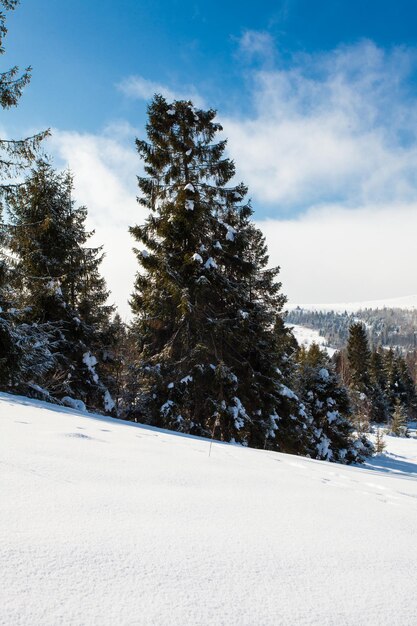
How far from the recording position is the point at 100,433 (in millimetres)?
4531

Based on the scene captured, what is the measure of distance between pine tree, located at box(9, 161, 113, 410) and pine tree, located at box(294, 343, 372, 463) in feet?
40.7

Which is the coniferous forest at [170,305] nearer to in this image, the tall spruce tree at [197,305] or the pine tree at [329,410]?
the tall spruce tree at [197,305]

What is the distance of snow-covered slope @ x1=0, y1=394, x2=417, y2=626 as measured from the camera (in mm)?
1286

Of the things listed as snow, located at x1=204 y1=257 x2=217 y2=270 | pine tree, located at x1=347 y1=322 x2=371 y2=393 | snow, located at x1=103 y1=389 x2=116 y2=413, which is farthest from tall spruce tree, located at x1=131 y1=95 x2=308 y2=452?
pine tree, located at x1=347 y1=322 x2=371 y2=393

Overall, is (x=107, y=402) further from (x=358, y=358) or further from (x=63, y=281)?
(x=358, y=358)

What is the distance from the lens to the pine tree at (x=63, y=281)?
500 inches

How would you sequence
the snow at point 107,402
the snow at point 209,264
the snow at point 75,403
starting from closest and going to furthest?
1. the snow at point 75,403
2. the snow at point 209,264
3. the snow at point 107,402

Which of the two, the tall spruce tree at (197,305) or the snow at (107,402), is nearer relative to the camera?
the tall spruce tree at (197,305)

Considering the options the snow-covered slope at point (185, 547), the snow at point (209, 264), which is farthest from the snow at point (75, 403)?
the snow-covered slope at point (185, 547)

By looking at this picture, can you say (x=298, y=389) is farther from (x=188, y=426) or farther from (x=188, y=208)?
(x=188, y=208)

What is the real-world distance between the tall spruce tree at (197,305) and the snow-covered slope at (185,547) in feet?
27.1

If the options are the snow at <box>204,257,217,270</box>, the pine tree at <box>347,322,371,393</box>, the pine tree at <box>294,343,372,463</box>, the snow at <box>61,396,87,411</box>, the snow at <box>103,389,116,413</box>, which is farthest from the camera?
the pine tree at <box>347,322,371,393</box>

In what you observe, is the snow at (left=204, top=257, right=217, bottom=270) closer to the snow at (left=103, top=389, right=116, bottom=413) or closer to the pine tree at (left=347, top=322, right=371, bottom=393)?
the snow at (left=103, top=389, right=116, bottom=413)

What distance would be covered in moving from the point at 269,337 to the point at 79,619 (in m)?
13.3
